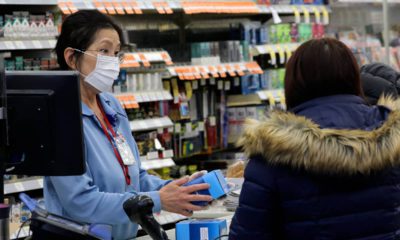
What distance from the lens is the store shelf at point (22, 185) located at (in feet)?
18.1

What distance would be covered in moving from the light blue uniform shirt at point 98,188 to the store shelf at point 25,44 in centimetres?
213

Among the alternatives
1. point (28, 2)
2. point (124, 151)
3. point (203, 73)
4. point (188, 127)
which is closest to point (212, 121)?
point (188, 127)

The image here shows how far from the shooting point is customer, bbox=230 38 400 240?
8.51 ft

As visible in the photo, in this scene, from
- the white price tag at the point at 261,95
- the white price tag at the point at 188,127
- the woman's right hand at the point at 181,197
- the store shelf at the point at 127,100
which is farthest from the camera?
the white price tag at the point at 261,95

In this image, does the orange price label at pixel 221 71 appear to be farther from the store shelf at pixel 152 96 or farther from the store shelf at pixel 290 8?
the store shelf at pixel 290 8

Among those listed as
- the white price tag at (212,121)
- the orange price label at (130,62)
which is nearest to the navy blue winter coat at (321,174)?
the orange price label at (130,62)

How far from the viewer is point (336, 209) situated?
104 inches

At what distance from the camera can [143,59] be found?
252 inches

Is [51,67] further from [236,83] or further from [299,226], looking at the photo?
[299,226]

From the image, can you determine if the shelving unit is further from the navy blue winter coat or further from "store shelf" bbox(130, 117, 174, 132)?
the navy blue winter coat

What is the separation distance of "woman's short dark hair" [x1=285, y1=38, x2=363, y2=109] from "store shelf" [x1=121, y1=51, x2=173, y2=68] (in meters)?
3.61

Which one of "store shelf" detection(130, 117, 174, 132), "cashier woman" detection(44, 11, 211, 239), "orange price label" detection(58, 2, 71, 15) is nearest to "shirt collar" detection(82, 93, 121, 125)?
"cashier woman" detection(44, 11, 211, 239)

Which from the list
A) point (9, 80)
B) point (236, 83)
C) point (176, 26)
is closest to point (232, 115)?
point (236, 83)

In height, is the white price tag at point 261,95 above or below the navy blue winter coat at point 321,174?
below
